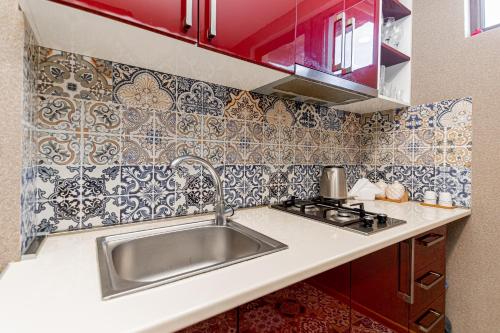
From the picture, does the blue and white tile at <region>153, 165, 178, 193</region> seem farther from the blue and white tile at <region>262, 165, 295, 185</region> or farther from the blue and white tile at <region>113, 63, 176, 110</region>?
the blue and white tile at <region>262, 165, 295, 185</region>

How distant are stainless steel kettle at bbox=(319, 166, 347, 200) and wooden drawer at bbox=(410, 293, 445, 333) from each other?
640mm

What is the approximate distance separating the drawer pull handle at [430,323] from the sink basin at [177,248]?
2.82 feet

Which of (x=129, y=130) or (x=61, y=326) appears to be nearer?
(x=61, y=326)

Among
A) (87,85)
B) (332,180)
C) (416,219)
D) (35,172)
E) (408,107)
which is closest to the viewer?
(35,172)

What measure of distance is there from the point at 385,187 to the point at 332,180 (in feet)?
1.83

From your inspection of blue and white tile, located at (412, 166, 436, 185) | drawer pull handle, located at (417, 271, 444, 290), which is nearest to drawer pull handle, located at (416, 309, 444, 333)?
drawer pull handle, located at (417, 271, 444, 290)

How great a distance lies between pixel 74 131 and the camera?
2.82 feet

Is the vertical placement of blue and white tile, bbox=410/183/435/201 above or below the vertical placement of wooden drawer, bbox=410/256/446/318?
above

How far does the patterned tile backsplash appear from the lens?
2.73 ft

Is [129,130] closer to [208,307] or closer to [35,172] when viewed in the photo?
[35,172]

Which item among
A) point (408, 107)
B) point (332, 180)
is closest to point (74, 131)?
point (332, 180)

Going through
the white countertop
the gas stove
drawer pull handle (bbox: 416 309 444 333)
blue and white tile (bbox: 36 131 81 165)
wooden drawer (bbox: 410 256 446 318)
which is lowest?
drawer pull handle (bbox: 416 309 444 333)

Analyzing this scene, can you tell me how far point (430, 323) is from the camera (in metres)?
1.12

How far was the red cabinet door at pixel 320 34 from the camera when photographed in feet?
3.21
